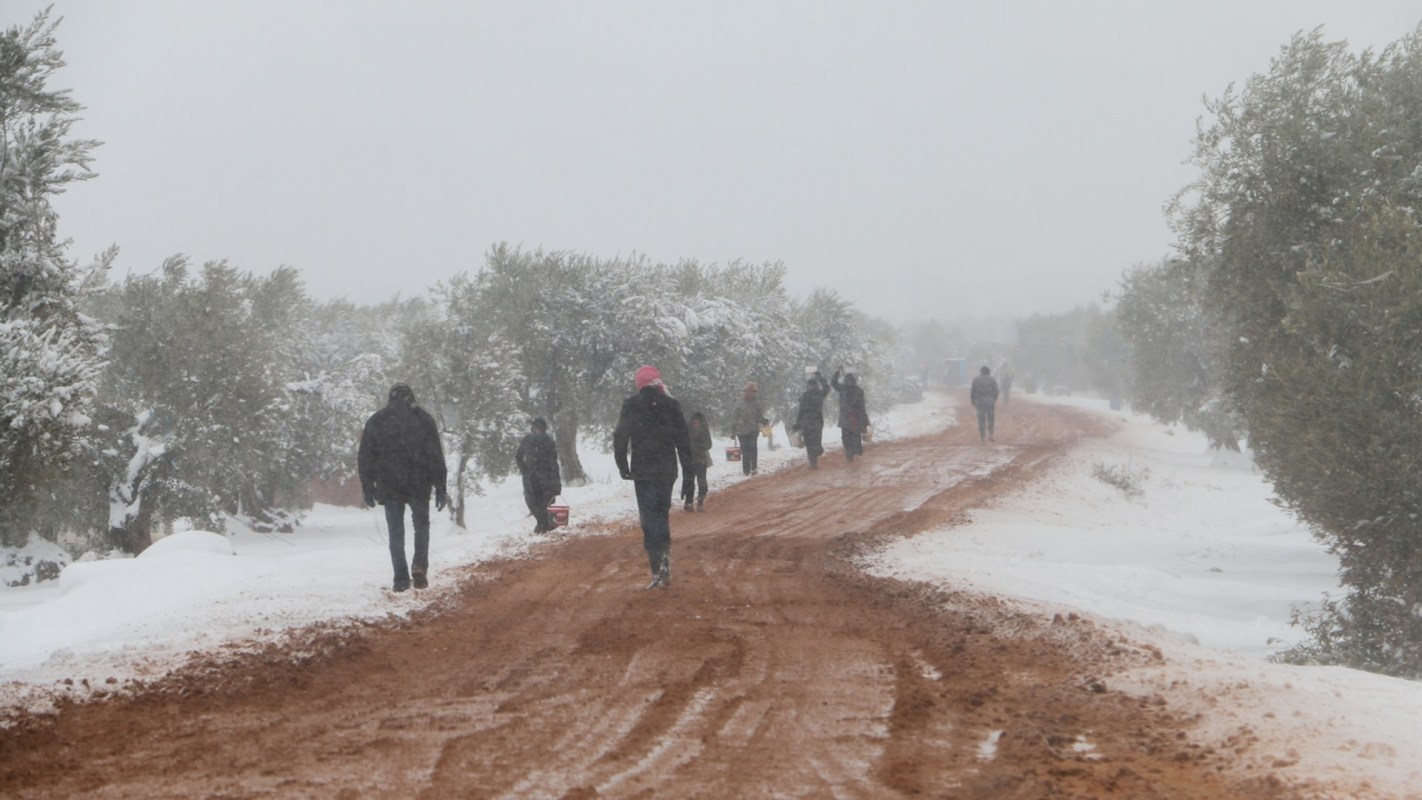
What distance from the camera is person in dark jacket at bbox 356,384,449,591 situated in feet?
33.2

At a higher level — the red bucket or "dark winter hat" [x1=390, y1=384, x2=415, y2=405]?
"dark winter hat" [x1=390, y1=384, x2=415, y2=405]

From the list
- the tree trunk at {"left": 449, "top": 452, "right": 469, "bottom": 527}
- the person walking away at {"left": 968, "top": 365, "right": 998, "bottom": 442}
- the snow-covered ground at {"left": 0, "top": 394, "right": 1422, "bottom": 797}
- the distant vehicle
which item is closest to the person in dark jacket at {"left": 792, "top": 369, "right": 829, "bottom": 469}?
the snow-covered ground at {"left": 0, "top": 394, "right": 1422, "bottom": 797}

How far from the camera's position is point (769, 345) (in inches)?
1367

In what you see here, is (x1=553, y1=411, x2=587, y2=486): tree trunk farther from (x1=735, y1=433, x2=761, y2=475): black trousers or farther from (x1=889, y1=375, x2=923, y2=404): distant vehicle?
(x1=889, y1=375, x2=923, y2=404): distant vehicle

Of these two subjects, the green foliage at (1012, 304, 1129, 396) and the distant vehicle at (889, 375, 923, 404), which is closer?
the distant vehicle at (889, 375, 923, 404)

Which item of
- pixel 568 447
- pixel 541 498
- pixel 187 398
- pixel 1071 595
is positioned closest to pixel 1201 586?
pixel 1071 595

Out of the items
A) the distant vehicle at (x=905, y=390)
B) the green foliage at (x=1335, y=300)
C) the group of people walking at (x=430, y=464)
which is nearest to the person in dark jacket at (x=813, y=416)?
the green foliage at (x=1335, y=300)

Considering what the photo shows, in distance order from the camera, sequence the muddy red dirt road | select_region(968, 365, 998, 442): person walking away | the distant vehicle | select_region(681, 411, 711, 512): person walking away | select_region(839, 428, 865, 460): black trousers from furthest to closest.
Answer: the distant vehicle, select_region(968, 365, 998, 442): person walking away, select_region(839, 428, 865, 460): black trousers, select_region(681, 411, 711, 512): person walking away, the muddy red dirt road

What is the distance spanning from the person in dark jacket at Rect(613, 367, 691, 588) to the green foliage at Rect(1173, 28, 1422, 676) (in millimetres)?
5645

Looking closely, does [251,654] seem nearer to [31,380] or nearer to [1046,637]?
[31,380]

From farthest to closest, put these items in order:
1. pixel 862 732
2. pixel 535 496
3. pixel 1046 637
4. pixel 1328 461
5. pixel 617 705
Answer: pixel 535 496, pixel 1328 461, pixel 1046 637, pixel 617 705, pixel 862 732

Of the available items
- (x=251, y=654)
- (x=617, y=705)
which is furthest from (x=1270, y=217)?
(x=251, y=654)

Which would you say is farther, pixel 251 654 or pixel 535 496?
pixel 535 496

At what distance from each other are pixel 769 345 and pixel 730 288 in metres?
6.84
